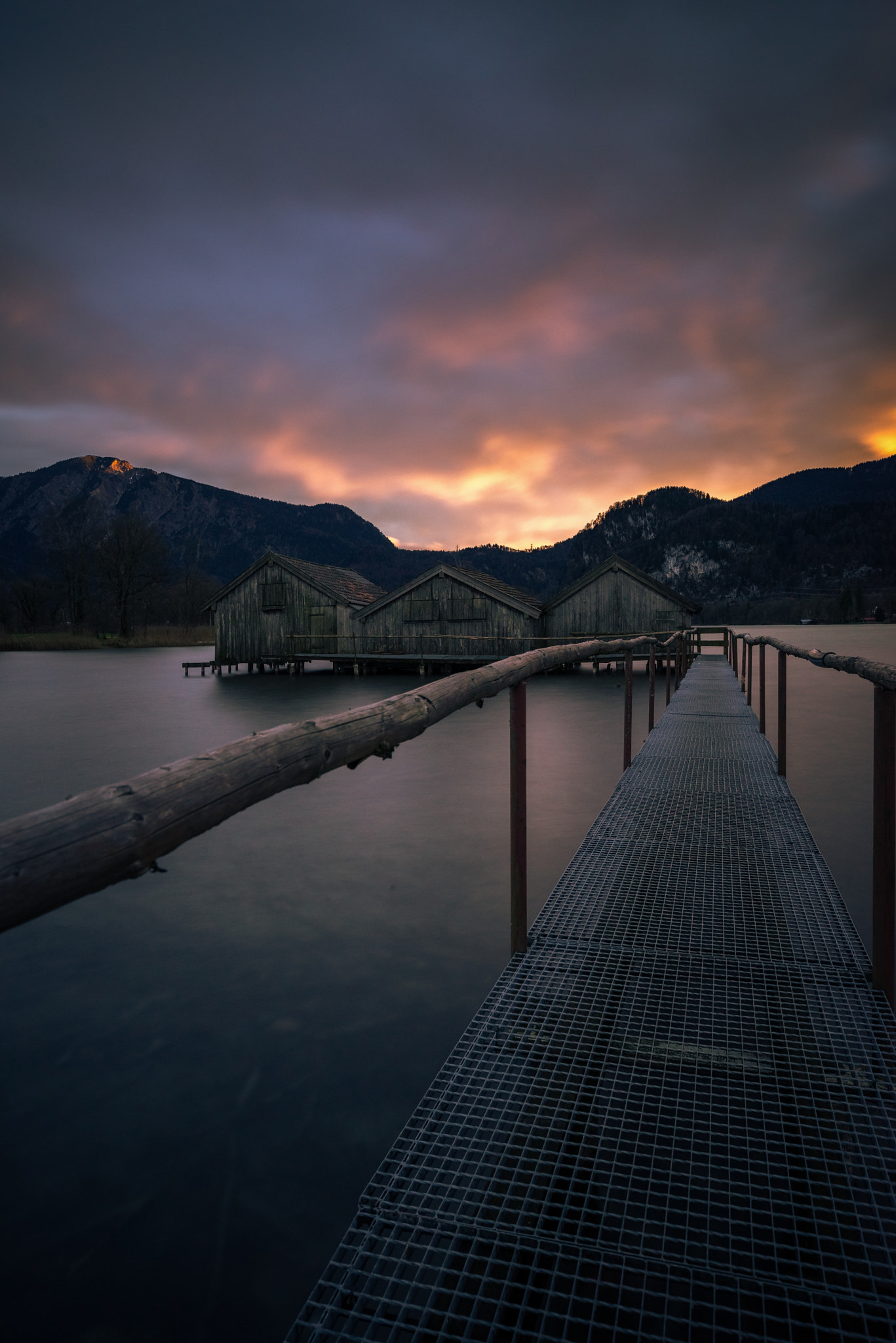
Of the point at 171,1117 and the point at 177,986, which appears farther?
the point at 177,986

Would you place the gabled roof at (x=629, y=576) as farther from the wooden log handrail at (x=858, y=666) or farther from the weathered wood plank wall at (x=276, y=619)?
the wooden log handrail at (x=858, y=666)

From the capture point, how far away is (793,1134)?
2170 millimetres

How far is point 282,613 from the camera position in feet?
116

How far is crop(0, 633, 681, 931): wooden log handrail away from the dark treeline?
249ft

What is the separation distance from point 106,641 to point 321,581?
150 feet

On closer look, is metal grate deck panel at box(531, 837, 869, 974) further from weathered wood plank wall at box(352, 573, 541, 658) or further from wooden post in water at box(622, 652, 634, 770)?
weathered wood plank wall at box(352, 573, 541, 658)

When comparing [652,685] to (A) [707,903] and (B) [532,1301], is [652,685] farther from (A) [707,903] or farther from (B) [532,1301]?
(B) [532,1301]

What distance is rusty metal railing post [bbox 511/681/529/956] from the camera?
3.32 meters

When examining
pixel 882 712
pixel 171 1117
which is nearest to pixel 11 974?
pixel 171 1117

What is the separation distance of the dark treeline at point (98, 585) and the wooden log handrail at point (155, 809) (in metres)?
76.0

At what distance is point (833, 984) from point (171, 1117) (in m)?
3.11

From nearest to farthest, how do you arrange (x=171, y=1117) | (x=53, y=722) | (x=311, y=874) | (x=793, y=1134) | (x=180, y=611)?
(x=793, y=1134) → (x=171, y=1117) → (x=311, y=874) → (x=53, y=722) → (x=180, y=611)

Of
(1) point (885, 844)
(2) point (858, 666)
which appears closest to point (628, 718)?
(2) point (858, 666)

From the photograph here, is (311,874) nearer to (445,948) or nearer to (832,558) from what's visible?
(445,948)
